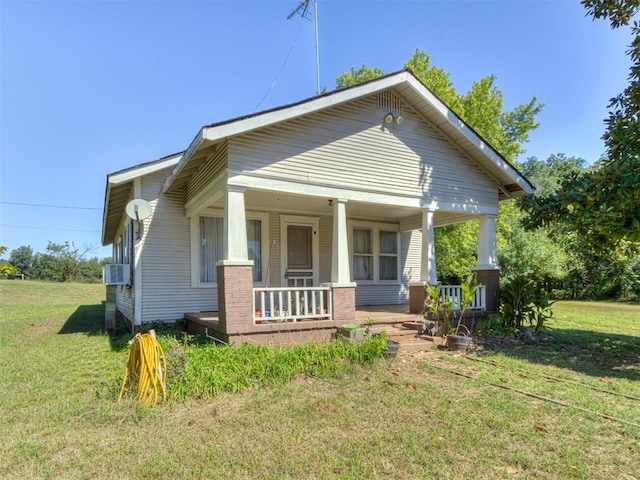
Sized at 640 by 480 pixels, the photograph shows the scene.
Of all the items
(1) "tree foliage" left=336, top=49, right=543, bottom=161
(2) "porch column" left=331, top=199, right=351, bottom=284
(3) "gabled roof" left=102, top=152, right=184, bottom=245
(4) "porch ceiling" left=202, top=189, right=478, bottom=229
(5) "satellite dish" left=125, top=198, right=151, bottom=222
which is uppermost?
(1) "tree foliage" left=336, top=49, right=543, bottom=161

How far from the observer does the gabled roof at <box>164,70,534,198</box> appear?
6.35 metres

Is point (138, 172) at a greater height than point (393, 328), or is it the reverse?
point (138, 172)

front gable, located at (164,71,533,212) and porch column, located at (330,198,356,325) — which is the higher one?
front gable, located at (164,71,533,212)

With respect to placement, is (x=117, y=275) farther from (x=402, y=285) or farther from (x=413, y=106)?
(x=402, y=285)

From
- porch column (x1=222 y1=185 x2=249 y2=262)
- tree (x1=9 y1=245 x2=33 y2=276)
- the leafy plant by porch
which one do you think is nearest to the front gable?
porch column (x1=222 y1=185 x2=249 y2=262)

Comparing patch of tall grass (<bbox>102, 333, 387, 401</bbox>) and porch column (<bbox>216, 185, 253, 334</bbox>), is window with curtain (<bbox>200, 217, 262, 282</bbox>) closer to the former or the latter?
porch column (<bbox>216, 185, 253, 334</bbox>)

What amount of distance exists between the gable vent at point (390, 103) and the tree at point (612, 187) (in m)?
3.43

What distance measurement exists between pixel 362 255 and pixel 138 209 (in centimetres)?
650

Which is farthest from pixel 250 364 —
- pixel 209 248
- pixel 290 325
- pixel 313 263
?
pixel 313 263

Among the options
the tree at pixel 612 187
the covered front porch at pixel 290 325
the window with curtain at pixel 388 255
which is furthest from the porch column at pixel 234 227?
the window with curtain at pixel 388 255

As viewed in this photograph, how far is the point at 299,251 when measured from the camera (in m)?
10.6

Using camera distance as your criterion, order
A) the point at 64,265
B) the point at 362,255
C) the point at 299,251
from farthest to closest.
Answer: the point at 64,265 < the point at 362,255 < the point at 299,251

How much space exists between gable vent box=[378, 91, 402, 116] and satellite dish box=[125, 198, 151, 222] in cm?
551

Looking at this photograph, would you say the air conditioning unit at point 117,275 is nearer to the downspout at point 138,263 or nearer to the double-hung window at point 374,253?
the downspout at point 138,263
